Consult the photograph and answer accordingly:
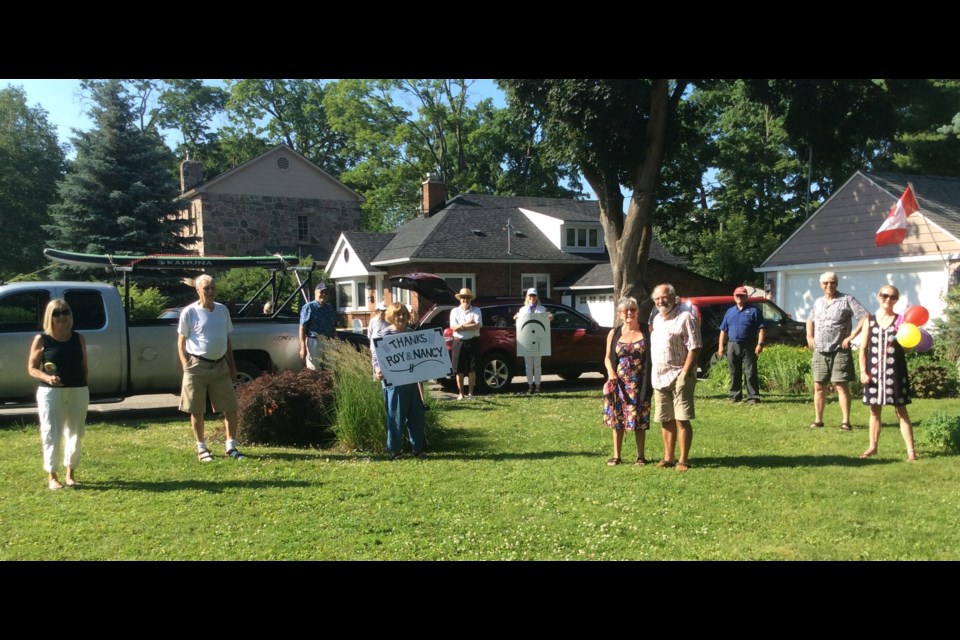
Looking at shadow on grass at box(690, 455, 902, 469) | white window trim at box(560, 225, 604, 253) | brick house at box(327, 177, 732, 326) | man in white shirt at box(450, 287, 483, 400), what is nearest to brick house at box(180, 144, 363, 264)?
brick house at box(327, 177, 732, 326)

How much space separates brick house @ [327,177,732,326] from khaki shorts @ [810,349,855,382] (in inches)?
731

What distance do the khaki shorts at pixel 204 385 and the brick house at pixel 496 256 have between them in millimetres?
20365

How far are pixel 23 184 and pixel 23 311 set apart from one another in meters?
37.6

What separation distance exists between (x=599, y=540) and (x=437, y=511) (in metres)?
1.32

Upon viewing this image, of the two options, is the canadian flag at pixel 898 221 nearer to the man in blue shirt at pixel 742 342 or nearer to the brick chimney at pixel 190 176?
the man in blue shirt at pixel 742 342

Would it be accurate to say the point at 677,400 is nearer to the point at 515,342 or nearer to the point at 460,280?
the point at 515,342

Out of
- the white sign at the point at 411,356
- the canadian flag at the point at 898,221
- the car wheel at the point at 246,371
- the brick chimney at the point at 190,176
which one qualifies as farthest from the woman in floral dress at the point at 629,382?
the brick chimney at the point at 190,176

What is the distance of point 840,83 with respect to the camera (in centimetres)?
1892

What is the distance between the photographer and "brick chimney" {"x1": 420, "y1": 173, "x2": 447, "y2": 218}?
34.3 meters

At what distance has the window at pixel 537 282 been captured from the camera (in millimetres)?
30422

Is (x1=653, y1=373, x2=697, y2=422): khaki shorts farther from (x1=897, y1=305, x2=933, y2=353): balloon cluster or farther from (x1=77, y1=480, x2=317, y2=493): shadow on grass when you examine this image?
(x1=77, y1=480, x2=317, y2=493): shadow on grass
